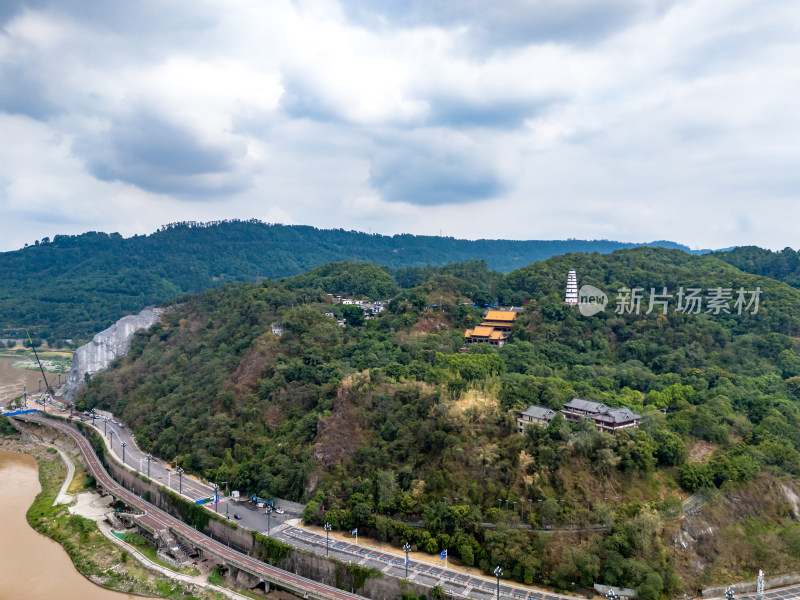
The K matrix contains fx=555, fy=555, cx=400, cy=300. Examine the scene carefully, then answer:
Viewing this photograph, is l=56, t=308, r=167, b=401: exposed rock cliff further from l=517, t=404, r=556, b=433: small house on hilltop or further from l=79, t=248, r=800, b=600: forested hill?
l=517, t=404, r=556, b=433: small house on hilltop

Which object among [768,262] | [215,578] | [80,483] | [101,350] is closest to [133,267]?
[101,350]

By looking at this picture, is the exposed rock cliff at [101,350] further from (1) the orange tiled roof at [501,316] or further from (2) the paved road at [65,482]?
(1) the orange tiled roof at [501,316]

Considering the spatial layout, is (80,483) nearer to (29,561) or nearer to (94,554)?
(29,561)

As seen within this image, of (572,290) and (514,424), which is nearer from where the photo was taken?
(514,424)

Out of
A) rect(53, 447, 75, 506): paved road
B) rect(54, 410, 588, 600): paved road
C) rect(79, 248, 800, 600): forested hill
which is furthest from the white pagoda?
rect(53, 447, 75, 506): paved road

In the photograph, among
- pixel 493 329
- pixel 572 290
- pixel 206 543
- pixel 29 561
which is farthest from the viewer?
pixel 572 290

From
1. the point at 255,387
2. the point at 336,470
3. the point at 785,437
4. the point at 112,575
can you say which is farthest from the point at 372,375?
the point at 785,437

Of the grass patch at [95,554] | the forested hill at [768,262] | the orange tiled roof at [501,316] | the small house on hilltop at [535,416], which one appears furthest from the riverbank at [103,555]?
the forested hill at [768,262]
